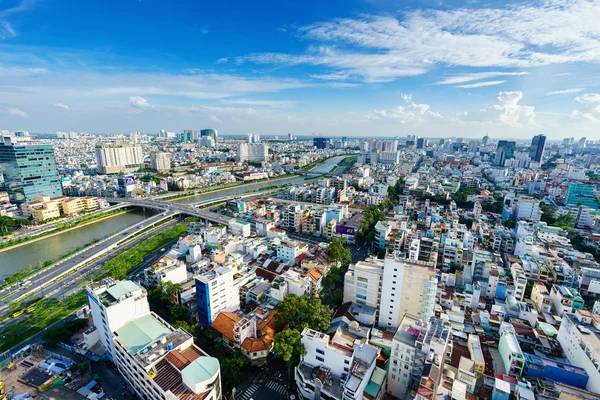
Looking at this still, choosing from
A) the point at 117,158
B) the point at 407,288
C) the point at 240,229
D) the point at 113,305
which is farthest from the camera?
the point at 117,158

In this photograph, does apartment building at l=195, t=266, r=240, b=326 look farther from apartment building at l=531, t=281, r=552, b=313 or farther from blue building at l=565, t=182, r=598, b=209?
blue building at l=565, t=182, r=598, b=209

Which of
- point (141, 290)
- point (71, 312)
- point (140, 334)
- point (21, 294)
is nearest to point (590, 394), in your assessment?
point (140, 334)

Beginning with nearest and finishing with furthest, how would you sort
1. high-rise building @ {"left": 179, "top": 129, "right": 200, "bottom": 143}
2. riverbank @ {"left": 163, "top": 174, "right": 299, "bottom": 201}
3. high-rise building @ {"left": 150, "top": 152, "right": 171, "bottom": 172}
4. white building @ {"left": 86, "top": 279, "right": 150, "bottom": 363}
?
white building @ {"left": 86, "top": 279, "right": 150, "bottom": 363} < riverbank @ {"left": 163, "top": 174, "right": 299, "bottom": 201} < high-rise building @ {"left": 150, "top": 152, "right": 171, "bottom": 172} < high-rise building @ {"left": 179, "top": 129, "right": 200, "bottom": 143}

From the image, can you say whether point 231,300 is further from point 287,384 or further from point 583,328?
point 583,328

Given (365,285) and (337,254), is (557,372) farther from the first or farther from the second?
(337,254)

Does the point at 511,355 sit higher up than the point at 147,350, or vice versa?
the point at 147,350

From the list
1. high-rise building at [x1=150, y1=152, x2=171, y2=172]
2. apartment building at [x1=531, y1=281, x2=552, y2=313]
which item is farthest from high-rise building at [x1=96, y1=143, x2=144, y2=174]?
apartment building at [x1=531, y1=281, x2=552, y2=313]

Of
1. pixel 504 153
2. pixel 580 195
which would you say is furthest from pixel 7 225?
pixel 504 153
